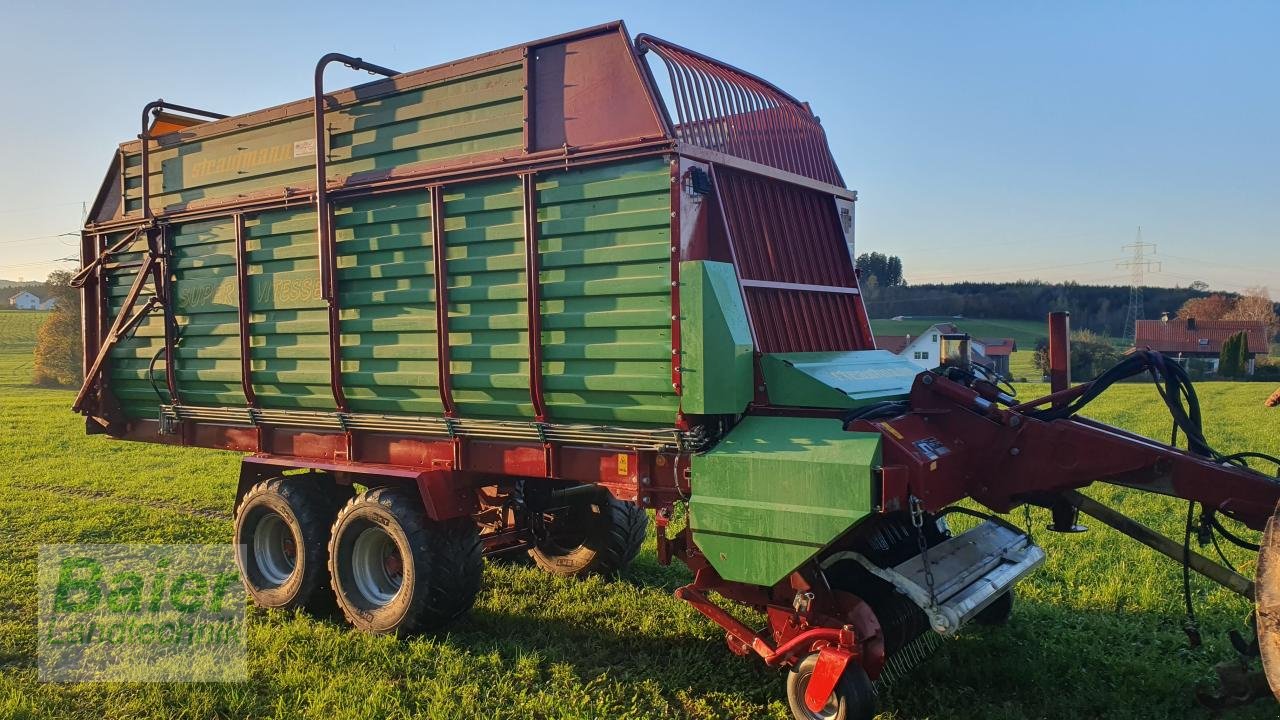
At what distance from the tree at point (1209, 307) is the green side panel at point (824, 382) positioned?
75.8m

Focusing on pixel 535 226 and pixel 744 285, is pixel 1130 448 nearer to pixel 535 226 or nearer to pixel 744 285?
pixel 744 285

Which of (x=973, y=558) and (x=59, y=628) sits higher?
(x=973, y=558)

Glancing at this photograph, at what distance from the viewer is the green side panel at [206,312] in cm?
657

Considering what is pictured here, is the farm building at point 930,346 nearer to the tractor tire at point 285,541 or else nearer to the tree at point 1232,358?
the tree at point 1232,358

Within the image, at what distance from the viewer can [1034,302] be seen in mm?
70375

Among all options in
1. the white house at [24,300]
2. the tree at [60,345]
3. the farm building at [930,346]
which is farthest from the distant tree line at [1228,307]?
the white house at [24,300]

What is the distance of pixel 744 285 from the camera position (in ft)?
16.3

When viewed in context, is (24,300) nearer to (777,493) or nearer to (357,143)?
(357,143)

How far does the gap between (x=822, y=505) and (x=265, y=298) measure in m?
4.32

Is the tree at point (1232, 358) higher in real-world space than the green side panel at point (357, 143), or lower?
lower

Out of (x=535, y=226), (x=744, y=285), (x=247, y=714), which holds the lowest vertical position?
(x=247, y=714)

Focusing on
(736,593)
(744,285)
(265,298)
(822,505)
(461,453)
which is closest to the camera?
(822,505)

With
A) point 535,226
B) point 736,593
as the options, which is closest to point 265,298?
point 535,226

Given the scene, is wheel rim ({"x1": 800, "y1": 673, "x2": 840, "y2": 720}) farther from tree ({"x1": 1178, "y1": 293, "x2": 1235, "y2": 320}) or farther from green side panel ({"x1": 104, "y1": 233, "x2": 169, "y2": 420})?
tree ({"x1": 1178, "y1": 293, "x2": 1235, "y2": 320})
